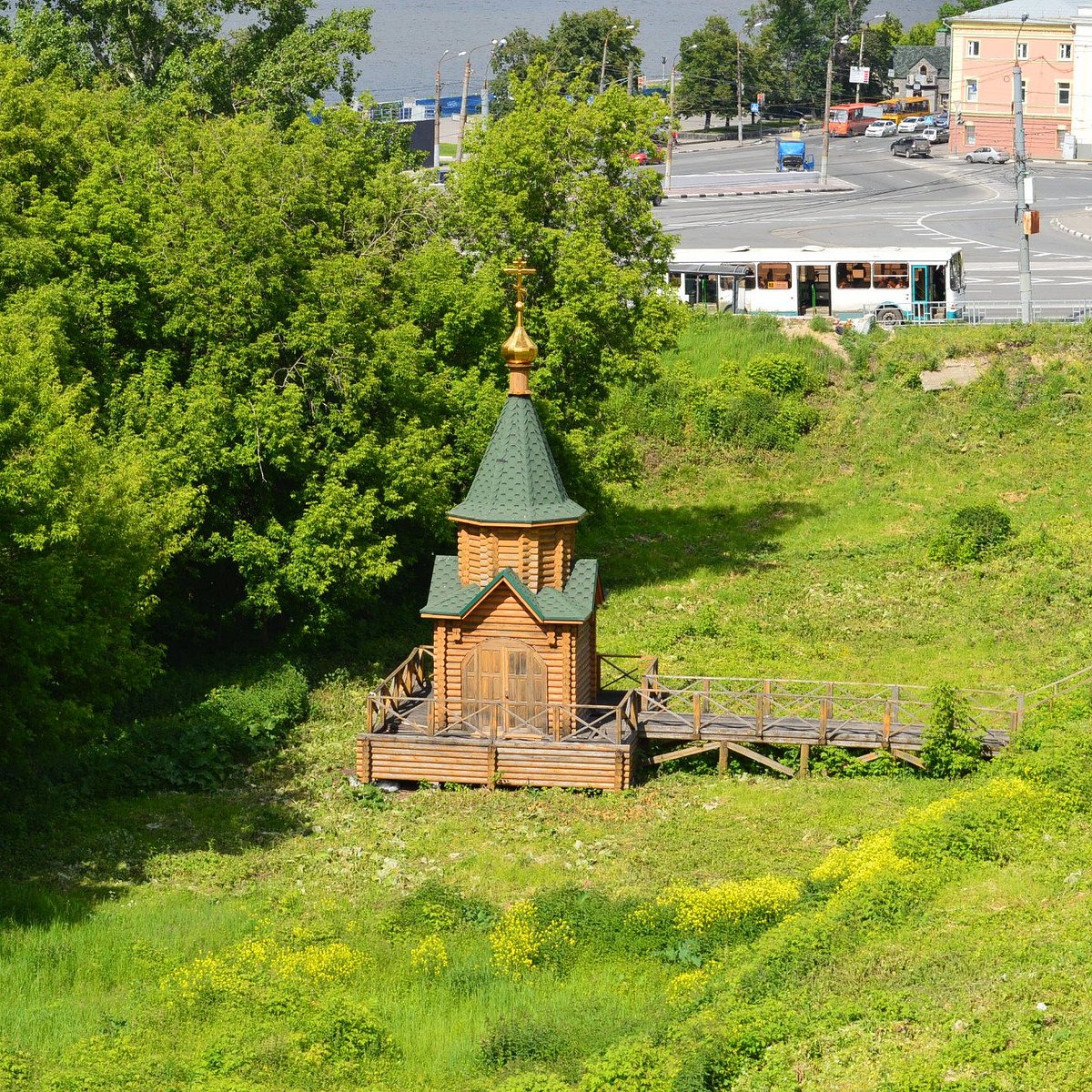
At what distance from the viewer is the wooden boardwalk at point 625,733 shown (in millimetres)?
30219

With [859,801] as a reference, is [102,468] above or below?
above

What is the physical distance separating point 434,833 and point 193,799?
4.73 metres

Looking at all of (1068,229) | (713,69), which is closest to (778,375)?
(1068,229)

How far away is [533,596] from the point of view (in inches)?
1194

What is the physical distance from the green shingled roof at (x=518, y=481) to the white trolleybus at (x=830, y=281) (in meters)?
28.4

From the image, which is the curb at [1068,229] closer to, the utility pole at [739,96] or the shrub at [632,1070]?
the utility pole at [739,96]

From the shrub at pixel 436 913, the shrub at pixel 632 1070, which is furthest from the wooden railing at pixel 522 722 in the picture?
the shrub at pixel 632 1070

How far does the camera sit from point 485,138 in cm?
4091

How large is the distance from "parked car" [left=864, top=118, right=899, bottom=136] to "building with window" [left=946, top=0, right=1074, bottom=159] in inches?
270

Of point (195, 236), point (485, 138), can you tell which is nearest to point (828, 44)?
point (485, 138)

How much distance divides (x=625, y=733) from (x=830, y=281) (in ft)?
103

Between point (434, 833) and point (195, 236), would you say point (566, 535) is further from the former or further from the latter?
point (195, 236)

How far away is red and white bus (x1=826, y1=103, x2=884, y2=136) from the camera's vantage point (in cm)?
10662

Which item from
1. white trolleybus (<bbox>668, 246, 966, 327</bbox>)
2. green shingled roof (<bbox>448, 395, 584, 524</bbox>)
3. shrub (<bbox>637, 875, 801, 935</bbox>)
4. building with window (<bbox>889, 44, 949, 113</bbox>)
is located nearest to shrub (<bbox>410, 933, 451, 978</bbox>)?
shrub (<bbox>637, 875, 801, 935</bbox>)
